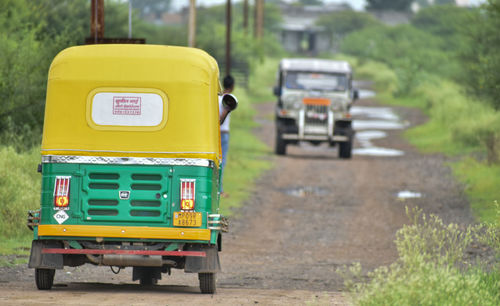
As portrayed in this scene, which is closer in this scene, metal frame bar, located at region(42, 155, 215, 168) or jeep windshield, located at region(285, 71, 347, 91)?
metal frame bar, located at region(42, 155, 215, 168)

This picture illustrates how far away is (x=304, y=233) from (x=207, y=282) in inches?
290

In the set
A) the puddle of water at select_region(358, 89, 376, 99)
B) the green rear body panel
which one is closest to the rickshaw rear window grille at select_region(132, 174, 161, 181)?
the green rear body panel

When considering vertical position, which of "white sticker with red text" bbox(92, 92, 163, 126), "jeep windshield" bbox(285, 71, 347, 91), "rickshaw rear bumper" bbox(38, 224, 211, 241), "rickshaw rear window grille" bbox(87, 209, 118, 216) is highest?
"white sticker with red text" bbox(92, 92, 163, 126)

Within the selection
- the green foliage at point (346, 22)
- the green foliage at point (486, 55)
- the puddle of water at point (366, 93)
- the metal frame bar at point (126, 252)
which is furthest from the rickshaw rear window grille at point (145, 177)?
the green foliage at point (346, 22)

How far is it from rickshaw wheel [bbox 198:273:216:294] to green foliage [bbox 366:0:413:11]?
128 m

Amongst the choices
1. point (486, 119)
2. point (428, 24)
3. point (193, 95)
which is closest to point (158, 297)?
point (193, 95)

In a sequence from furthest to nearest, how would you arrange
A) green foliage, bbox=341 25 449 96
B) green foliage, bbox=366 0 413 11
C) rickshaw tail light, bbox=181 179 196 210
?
green foliage, bbox=366 0 413 11
green foliage, bbox=341 25 449 96
rickshaw tail light, bbox=181 179 196 210

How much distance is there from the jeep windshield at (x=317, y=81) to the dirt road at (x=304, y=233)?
2.14 metres

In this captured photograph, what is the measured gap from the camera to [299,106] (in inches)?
1129

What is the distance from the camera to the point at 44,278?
1052cm

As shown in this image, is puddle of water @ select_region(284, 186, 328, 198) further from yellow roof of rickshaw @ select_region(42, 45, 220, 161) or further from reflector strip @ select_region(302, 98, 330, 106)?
yellow roof of rickshaw @ select_region(42, 45, 220, 161)

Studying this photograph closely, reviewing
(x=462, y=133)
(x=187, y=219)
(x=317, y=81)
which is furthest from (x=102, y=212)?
(x=462, y=133)

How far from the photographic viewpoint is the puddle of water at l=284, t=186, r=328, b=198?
22.7 metres

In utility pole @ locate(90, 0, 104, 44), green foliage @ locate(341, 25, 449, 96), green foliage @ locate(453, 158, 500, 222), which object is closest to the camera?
utility pole @ locate(90, 0, 104, 44)
